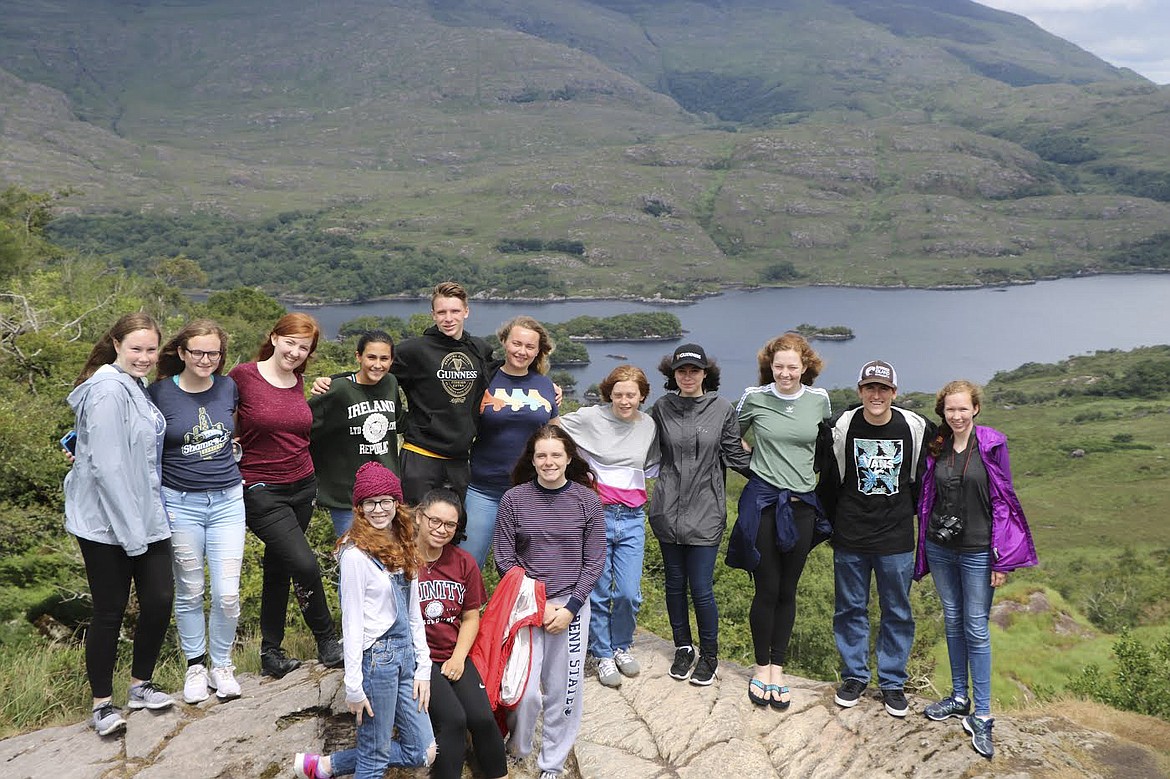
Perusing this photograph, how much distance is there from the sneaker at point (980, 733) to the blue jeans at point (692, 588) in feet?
5.50

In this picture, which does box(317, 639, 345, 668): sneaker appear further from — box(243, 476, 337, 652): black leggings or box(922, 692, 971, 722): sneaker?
box(922, 692, 971, 722): sneaker

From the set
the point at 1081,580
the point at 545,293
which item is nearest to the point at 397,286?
the point at 545,293

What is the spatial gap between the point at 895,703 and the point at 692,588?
1.57 m

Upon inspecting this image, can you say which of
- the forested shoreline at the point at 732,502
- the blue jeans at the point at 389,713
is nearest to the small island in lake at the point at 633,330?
the forested shoreline at the point at 732,502

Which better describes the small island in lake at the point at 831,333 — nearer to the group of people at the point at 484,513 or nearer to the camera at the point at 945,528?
the group of people at the point at 484,513

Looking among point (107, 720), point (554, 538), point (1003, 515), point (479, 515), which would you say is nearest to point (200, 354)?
point (479, 515)

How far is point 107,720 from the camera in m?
4.99

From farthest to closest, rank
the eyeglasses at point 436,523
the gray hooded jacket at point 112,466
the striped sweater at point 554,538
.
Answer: the striped sweater at point 554,538, the eyeglasses at point 436,523, the gray hooded jacket at point 112,466

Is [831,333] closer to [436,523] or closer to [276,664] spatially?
[276,664]

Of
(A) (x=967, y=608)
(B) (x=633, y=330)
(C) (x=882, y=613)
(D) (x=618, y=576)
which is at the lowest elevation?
(B) (x=633, y=330)

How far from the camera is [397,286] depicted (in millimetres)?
166500

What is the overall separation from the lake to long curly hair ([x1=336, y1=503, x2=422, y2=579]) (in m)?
109

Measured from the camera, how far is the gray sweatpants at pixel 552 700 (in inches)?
197

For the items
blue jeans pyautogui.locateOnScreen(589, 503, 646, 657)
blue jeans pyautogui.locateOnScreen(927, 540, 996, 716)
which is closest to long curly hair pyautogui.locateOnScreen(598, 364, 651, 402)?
blue jeans pyautogui.locateOnScreen(589, 503, 646, 657)
